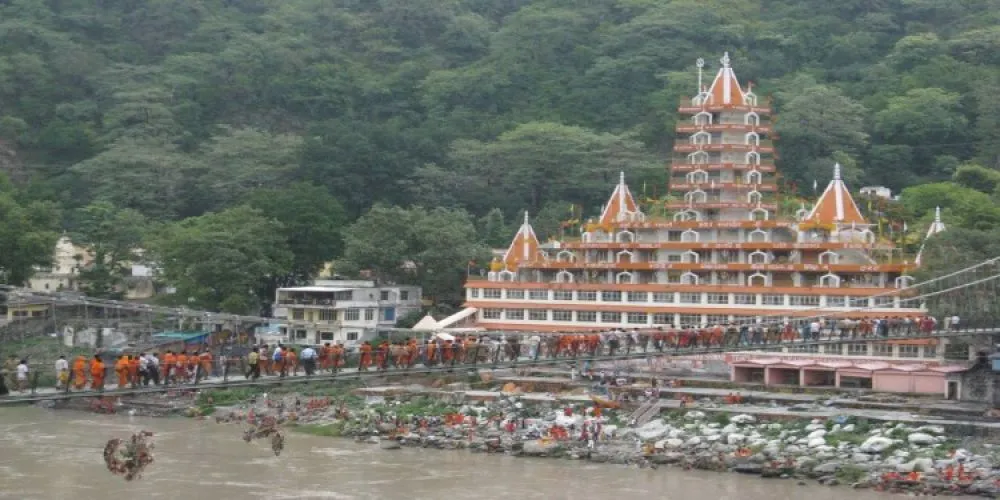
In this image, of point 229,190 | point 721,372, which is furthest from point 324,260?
point 721,372

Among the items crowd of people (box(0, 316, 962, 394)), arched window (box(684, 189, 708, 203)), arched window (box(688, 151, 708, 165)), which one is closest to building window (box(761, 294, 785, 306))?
arched window (box(684, 189, 708, 203))

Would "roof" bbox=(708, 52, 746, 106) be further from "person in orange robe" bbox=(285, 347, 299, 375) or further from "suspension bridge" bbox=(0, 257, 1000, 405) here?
"person in orange robe" bbox=(285, 347, 299, 375)

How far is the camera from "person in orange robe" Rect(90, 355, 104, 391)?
1942 centimetres

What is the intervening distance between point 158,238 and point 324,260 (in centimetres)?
469

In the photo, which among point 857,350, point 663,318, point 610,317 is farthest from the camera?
point 610,317

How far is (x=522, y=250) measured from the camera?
1646 inches

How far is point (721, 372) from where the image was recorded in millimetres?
35594

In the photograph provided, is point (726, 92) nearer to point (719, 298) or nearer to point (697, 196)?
point (697, 196)

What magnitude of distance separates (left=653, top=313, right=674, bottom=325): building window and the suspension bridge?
9.44 ft

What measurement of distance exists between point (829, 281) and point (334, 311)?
12.5 m

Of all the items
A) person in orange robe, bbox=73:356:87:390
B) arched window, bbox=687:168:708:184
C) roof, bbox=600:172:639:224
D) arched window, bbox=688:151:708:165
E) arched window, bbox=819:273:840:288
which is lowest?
person in orange robe, bbox=73:356:87:390

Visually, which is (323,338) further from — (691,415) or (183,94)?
(183,94)

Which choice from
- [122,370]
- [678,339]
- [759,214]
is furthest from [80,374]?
[759,214]

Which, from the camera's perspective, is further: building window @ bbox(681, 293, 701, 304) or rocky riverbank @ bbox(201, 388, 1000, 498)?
building window @ bbox(681, 293, 701, 304)
